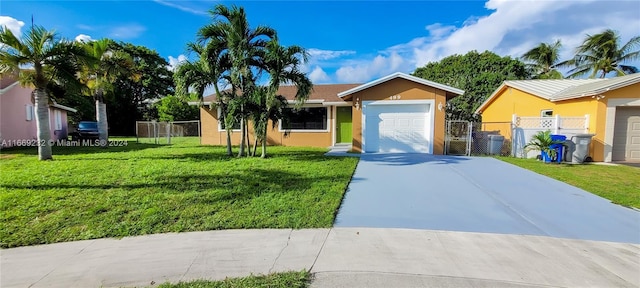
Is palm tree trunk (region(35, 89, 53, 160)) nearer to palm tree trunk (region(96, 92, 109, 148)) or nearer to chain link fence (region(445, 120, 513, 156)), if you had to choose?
palm tree trunk (region(96, 92, 109, 148))

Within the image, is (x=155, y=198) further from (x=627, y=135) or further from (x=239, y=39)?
(x=627, y=135)

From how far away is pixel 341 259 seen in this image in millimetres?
3328

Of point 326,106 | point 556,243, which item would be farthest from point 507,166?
point 326,106

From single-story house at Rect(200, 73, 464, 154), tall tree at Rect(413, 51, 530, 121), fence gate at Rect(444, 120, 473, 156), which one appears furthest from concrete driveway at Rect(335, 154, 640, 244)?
tall tree at Rect(413, 51, 530, 121)

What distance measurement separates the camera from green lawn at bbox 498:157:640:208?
19.7 ft

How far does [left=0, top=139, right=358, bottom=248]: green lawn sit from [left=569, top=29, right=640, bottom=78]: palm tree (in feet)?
83.2

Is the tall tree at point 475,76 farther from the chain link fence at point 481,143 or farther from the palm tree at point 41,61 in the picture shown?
the palm tree at point 41,61

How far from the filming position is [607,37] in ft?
68.0

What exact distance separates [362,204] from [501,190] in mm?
3525

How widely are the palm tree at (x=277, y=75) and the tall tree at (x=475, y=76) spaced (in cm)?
1785

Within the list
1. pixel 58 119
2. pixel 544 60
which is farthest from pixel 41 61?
pixel 544 60

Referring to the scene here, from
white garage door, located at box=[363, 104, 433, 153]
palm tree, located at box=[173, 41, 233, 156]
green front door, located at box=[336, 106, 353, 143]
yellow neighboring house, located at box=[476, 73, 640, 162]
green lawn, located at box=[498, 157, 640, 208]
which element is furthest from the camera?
green front door, located at box=[336, 106, 353, 143]

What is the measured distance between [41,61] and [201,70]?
4795mm

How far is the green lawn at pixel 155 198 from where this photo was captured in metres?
4.36
